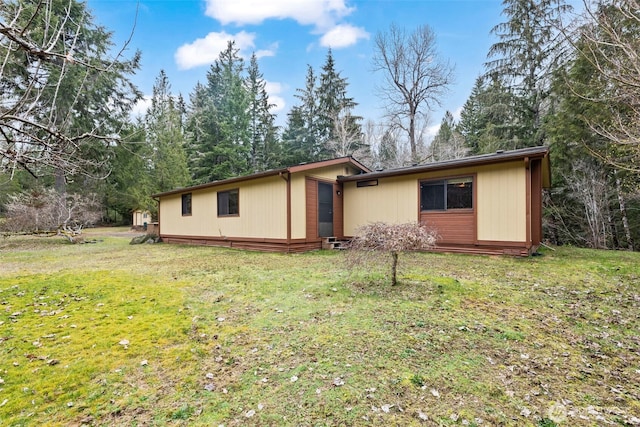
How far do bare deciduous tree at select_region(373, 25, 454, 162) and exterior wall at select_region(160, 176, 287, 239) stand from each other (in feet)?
38.3

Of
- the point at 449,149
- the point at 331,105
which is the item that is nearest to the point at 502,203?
the point at 449,149

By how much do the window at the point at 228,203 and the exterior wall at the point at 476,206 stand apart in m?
4.59

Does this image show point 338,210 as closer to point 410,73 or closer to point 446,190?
point 446,190

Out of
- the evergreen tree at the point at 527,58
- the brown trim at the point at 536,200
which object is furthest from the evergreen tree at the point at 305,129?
the brown trim at the point at 536,200

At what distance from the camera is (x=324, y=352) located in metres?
2.79

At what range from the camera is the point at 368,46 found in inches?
747

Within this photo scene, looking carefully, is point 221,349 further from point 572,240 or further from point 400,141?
point 400,141

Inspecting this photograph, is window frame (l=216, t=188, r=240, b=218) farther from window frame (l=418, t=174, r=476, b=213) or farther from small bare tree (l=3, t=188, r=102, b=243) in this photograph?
small bare tree (l=3, t=188, r=102, b=243)

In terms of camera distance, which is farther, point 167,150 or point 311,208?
point 167,150

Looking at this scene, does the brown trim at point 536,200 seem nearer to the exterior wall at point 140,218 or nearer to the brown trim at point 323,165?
the brown trim at point 323,165

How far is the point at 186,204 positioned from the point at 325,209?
6.42m

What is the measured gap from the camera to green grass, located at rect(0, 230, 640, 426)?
2055 millimetres

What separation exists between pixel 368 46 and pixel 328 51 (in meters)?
7.51

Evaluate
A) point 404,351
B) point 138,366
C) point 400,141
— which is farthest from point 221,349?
point 400,141
